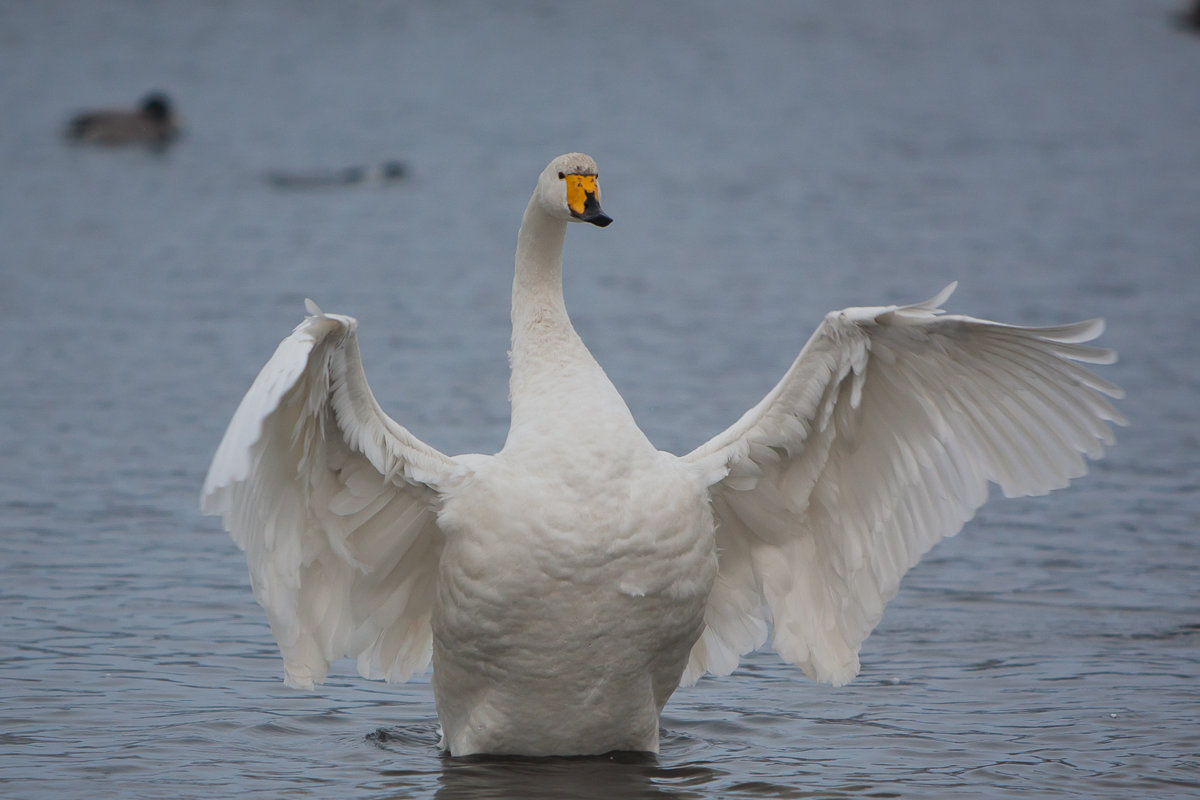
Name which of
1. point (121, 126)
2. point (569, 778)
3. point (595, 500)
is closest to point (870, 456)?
point (595, 500)

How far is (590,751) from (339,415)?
184 centimetres

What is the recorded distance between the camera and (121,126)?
30.1m

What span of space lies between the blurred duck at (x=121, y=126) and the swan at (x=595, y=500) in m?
24.6

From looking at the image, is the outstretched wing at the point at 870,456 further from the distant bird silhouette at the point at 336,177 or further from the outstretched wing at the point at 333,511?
the distant bird silhouette at the point at 336,177

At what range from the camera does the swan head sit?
6.75 m

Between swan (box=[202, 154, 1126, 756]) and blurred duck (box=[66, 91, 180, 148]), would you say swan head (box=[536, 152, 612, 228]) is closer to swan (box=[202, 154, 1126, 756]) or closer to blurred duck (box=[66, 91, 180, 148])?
swan (box=[202, 154, 1126, 756])

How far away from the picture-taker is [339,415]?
6301mm

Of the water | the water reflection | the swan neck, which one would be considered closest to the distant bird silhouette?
the water

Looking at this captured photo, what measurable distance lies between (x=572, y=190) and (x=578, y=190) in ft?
0.08

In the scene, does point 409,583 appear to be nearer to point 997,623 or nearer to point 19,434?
point 997,623

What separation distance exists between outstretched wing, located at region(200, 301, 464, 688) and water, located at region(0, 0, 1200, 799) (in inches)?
22.3

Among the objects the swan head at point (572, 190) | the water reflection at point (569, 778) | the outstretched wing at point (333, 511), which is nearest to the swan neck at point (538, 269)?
the swan head at point (572, 190)

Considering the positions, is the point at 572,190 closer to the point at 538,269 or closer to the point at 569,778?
the point at 538,269

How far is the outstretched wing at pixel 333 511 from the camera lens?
583cm
